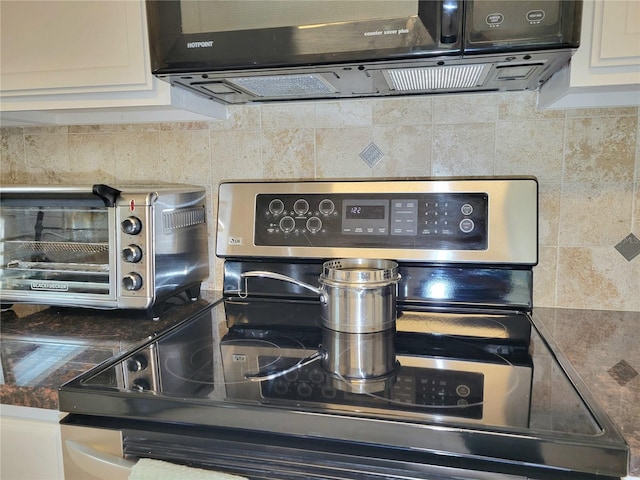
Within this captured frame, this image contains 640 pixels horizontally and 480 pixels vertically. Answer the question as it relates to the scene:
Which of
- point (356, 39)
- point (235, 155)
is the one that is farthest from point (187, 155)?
point (356, 39)

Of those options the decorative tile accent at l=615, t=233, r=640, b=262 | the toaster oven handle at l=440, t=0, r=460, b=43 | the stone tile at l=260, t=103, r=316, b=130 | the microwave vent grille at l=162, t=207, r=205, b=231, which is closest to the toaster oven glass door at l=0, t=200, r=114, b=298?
the microwave vent grille at l=162, t=207, r=205, b=231

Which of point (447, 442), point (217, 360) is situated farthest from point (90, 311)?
point (447, 442)

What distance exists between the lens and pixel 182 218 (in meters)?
1.18

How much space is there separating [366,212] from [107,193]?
571 millimetres

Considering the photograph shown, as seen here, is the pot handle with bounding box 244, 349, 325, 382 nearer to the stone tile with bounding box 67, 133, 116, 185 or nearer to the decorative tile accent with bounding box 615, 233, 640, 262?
the decorative tile accent with bounding box 615, 233, 640, 262

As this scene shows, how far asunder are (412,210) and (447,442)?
60 centimetres

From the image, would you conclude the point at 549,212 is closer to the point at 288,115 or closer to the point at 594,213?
the point at 594,213

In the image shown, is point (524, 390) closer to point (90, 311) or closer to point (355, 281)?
point (355, 281)

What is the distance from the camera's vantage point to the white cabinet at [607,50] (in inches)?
31.7

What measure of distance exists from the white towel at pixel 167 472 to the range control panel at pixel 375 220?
1.99ft

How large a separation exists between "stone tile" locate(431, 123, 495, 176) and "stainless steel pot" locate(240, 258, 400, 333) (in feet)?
1.09

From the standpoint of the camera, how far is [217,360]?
0.86 metres

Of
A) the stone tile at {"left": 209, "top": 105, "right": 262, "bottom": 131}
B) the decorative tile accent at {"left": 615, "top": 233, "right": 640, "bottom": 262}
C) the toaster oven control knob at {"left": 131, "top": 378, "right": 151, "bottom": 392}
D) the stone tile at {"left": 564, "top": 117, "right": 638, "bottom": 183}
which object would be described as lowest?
the toaster oven control knob at {"left": 131, "top": 378, "right": 151, "bottom": 392}

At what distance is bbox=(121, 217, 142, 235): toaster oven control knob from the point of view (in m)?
1.03
